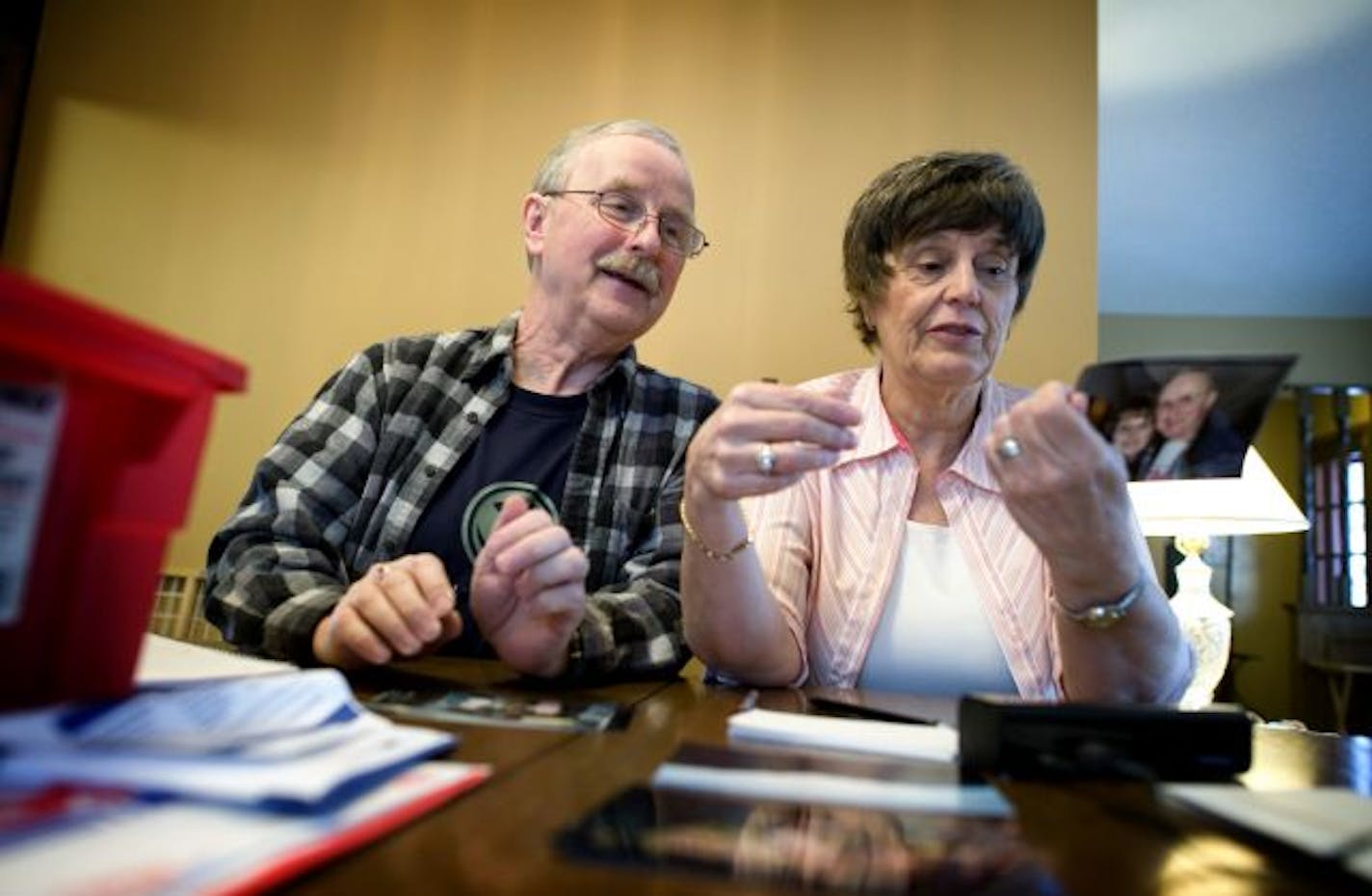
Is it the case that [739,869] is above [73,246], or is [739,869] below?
below

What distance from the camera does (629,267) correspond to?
4.36 feet

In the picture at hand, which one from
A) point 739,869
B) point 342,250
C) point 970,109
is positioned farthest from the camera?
point 342,250

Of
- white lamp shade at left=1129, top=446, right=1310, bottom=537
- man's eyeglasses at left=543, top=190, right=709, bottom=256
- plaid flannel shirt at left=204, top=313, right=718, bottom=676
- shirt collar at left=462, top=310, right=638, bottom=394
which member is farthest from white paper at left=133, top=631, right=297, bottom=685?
white lamp shade at left=1129, top=446, right=1310, bottom=537

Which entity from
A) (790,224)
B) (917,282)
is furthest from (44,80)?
(917,282)

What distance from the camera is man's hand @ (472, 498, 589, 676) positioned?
0.81 m

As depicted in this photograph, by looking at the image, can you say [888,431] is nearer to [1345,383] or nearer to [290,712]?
[290,712]

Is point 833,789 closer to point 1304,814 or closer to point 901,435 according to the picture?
point 1304,814

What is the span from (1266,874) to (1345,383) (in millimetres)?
6667

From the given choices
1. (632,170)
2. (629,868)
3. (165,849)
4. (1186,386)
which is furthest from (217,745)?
(632,170)

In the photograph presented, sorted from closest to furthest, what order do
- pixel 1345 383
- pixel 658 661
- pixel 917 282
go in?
pixel 658 661, pixel 917 282, pixel 1345 383

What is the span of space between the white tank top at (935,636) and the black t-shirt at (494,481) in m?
0.48

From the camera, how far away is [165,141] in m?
2.60

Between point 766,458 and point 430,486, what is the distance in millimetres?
595

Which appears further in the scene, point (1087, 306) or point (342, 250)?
point (342, 250)
